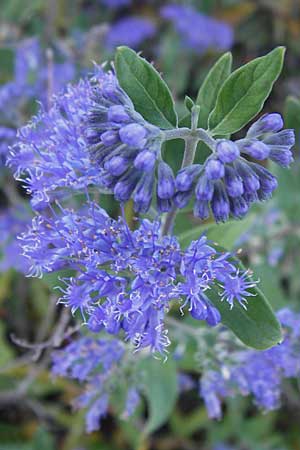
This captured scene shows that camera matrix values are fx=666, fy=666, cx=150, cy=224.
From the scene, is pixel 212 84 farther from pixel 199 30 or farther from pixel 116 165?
pixel 199 30

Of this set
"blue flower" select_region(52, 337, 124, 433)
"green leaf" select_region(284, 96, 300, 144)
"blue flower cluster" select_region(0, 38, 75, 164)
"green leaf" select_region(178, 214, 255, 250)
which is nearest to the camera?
"green leaf" select_region(178, 214, 255, 250)

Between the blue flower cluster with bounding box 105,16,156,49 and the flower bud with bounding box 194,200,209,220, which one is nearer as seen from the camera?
the flower bud with bounding box 194,200,209,220

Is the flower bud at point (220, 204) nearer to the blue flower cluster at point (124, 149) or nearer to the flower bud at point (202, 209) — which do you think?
the flower bud at point (202, 209)

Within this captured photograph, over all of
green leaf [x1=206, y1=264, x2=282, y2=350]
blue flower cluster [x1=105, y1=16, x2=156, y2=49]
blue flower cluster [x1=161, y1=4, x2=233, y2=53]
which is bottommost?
blue flower cluster [x1=161, y1=4, x2=233, y2=53]

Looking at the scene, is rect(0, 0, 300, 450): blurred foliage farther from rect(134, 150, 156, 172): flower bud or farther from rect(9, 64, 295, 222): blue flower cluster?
rect(134, 150, 156, 172): flower bud

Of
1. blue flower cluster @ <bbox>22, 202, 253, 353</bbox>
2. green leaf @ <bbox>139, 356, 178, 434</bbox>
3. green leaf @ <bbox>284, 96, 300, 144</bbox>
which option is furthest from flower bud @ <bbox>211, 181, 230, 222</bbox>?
green leaf @ <bbox>139, 356, 178, 434</bbox>
